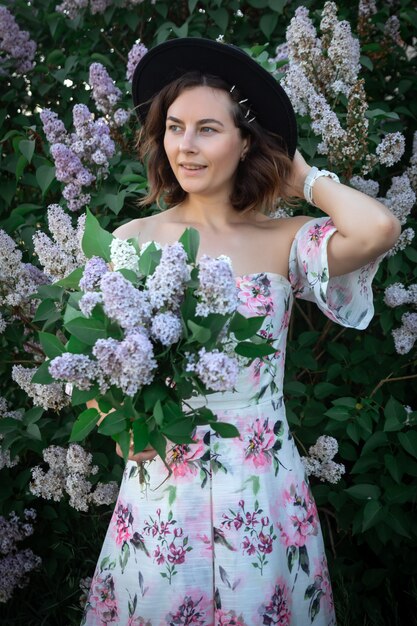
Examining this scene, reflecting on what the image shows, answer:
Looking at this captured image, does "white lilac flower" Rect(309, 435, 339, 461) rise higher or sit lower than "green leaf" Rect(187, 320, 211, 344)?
lower

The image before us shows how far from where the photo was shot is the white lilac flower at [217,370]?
1.21 m

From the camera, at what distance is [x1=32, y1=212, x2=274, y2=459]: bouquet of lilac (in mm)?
1230

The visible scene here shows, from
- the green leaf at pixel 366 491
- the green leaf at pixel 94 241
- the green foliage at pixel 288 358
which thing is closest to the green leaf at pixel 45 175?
the green foliage at pixel 288 358

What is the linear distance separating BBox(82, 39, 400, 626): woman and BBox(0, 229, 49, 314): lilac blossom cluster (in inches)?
16.9

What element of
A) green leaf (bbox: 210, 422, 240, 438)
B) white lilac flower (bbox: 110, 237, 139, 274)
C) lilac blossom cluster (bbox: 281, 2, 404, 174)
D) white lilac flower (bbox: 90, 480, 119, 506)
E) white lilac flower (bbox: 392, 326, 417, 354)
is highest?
lilac blossom cluster (bbox: 281, 2, 404, 174)

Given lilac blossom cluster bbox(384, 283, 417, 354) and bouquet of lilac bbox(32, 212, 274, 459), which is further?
lilac blossom cluster bbox(384, 283, 417, 354)

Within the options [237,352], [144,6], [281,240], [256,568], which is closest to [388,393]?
[281,240]

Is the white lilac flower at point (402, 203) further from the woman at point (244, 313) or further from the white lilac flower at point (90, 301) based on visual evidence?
the white lilac flower at point (90, 301)

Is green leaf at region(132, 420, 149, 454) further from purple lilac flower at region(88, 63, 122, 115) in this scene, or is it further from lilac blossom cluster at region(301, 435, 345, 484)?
purple lilac flower at region(88, 63, 122, 115)

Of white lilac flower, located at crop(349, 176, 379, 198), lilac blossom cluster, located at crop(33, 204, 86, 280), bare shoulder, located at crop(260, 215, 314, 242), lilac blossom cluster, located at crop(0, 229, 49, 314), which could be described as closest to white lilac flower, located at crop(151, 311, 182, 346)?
bare shoulder, located at crop(260, 215, 314, 242)

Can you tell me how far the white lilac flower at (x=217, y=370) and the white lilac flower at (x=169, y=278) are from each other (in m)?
0.12

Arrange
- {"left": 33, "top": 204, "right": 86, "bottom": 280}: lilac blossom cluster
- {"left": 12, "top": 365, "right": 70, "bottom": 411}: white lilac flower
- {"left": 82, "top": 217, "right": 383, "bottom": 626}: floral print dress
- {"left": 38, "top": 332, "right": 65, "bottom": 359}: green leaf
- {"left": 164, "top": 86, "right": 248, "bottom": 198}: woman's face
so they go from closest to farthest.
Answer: {"left": 38, "top": 332, "right": 65, "bottom": 359}: green leaf < {"left": 82, "top": 217, "right": 383, "bottom": 626}: floral print dress < {"left": 164, "top": 86, "right": 248, "bottom": 198}: woman's face < {"left": 33, "top": 204, "right": 86, "bottom": 280}: lilac blossom cluster < {"left": 12, "top": 365, "right": 70, "bottom": 411}: white lilac flower

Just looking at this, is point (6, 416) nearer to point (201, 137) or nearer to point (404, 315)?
point (201, 137)

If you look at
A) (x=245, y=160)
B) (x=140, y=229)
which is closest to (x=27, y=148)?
(x=140, y=229)
